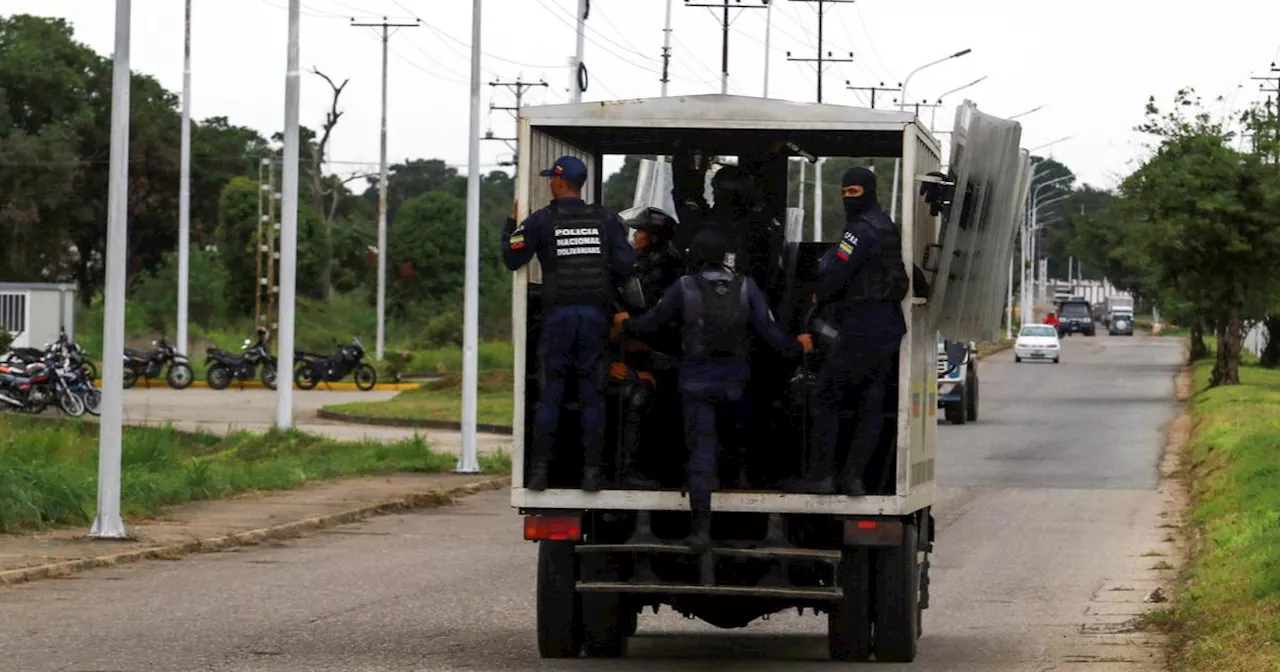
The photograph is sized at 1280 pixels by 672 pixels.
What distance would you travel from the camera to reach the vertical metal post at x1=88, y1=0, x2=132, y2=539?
17688 millimetres

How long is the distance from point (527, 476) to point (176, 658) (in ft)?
6.65

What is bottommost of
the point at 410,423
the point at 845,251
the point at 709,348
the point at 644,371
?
the point at 410,423

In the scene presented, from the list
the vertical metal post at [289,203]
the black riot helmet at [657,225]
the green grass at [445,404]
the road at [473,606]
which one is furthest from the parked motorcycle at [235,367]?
the black riot helmet at [657,225]

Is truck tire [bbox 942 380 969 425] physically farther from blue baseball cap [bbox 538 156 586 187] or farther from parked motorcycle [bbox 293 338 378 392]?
blue baseball cap [bbox 538 156 586 187]

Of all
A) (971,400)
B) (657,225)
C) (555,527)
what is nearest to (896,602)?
(555,527)

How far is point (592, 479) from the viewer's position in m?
10.7

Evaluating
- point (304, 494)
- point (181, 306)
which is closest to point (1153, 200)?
point (181, 306)

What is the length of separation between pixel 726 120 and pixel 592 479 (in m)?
1.91

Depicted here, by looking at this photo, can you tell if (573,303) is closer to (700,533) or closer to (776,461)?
(700,533)

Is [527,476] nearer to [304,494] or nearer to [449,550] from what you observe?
[449,550]

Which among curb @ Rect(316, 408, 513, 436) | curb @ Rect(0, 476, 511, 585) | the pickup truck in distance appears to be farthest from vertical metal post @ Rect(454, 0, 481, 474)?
the pickup truck in distance

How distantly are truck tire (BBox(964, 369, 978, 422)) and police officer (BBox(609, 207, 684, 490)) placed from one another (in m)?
30.3

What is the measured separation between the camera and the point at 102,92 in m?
79.9

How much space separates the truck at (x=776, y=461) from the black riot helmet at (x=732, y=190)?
24 centimetres
